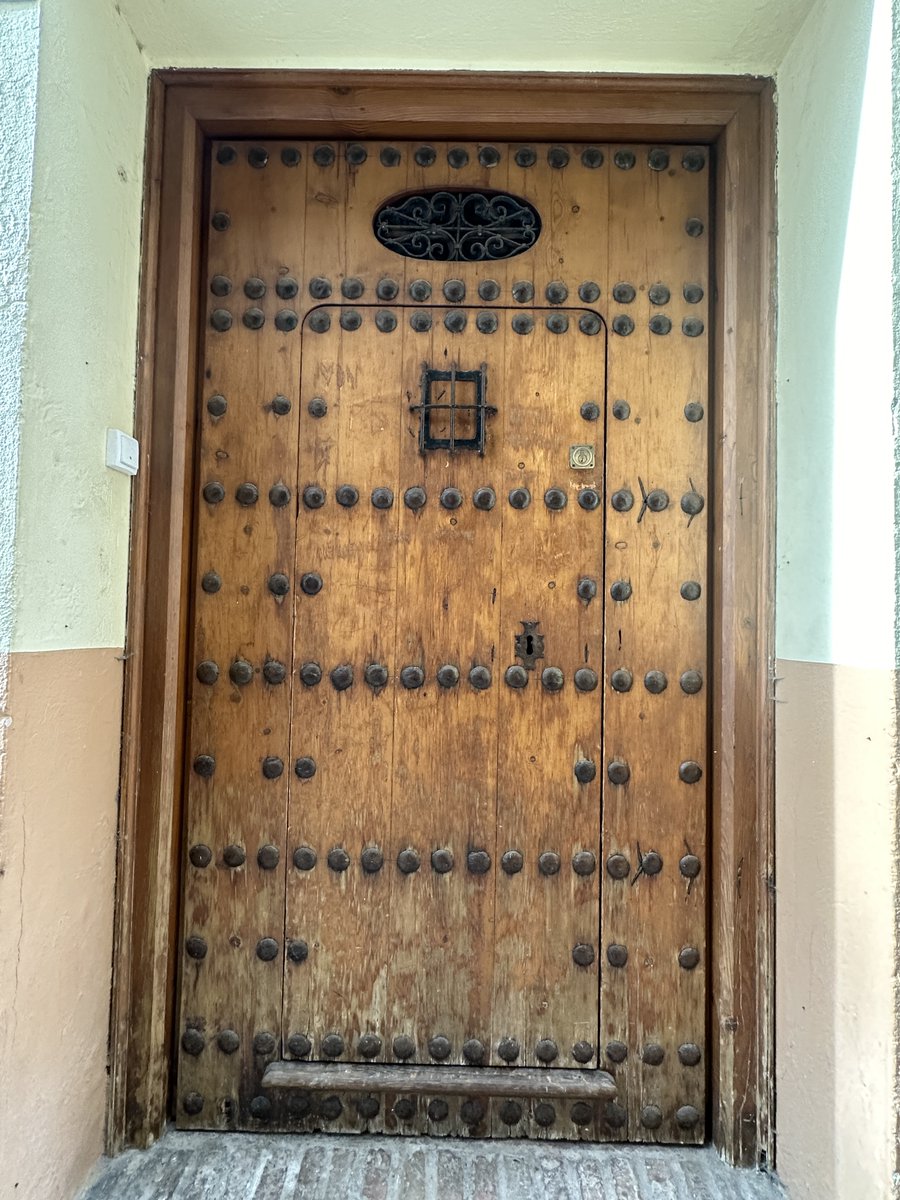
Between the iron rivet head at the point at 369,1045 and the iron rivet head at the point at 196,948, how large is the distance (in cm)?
36

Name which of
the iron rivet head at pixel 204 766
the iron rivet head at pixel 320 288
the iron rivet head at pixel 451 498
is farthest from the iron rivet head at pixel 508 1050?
the iron rivet head at pixel 320 288

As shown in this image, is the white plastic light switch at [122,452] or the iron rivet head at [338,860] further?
the iron rivet head at [338,860]

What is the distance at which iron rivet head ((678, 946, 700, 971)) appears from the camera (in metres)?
1.49

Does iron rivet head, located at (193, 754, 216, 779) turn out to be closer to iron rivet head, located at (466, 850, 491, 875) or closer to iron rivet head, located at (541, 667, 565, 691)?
iron rivet head, located at (466, 850, 491, 875)

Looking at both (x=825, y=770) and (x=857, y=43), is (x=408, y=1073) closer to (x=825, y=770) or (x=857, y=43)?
(x=825, y=770)

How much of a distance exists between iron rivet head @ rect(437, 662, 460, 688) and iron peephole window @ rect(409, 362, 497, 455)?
1.47 ft

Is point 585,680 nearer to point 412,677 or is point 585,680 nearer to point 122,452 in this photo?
point 412,677

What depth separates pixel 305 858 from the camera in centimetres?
151

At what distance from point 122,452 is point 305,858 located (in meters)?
0.87

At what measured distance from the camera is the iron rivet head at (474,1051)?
149 cm

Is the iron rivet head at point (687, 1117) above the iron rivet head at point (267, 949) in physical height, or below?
below

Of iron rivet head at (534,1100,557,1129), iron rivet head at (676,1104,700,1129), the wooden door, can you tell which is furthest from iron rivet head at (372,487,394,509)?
iron rivet head at (676,1104,700,1129)

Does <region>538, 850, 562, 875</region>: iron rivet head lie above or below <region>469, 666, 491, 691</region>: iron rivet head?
below

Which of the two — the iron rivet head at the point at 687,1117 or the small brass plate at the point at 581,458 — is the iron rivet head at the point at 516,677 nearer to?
the small brass plate at the point at 581,458
